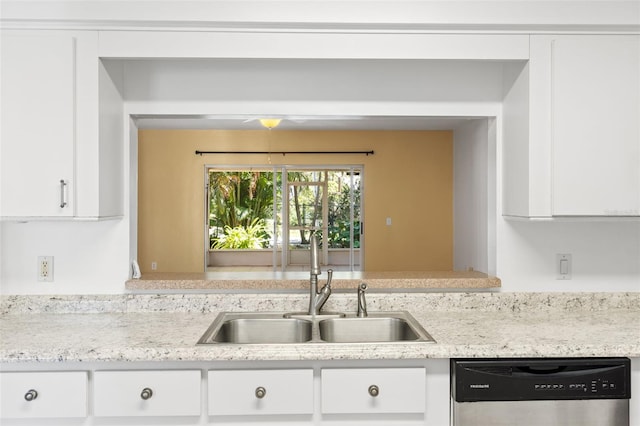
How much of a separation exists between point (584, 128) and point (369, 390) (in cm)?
129

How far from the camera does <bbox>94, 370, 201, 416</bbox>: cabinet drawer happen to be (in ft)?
5.47

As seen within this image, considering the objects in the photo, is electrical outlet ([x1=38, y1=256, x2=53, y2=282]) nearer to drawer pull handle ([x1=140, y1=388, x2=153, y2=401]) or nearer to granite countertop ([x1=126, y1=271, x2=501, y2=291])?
granite countertop ([x1=126, y1=271, x2=501, y2=291])

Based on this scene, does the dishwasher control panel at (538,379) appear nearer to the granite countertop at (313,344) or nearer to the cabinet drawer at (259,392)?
the granite countertop at (313,344)

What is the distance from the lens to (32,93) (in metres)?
1.94

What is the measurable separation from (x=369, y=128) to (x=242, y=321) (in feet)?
17.0

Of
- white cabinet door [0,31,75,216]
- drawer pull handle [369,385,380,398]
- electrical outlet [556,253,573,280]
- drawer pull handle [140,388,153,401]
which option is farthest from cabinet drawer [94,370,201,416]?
electrical outlet [556,253,573,280]

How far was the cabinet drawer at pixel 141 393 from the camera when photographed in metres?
1.67

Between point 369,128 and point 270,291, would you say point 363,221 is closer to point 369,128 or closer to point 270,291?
point 369,128

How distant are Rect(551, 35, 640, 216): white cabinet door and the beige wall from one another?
5.05 metres

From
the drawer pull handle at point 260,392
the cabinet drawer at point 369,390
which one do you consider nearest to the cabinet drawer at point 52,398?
the drawer pull handle at point 260,392

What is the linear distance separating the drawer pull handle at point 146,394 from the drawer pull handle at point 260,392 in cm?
34

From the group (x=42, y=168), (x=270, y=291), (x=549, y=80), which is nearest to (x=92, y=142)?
(x=42, y=168)

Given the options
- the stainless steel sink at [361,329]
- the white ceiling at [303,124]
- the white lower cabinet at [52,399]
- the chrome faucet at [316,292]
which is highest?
the white ceiling at [303,124]

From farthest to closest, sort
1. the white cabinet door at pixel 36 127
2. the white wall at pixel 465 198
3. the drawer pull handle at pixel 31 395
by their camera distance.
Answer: the white wall at pixel 465 198
the white cabinet door at pixel 36 127
the drawer pull handle at pixel 31 395
